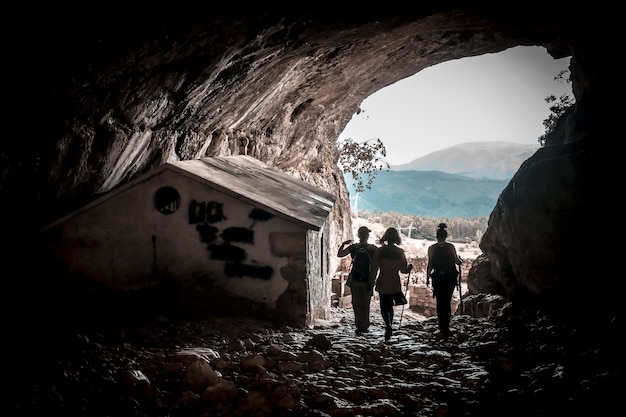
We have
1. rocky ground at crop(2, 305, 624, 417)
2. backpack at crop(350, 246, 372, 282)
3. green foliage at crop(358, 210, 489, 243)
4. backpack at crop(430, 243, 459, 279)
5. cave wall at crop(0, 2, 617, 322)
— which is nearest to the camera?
rocky ground at crop(2, 305, 624, 417)

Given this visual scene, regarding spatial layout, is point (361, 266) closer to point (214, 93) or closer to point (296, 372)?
point (296, 372)

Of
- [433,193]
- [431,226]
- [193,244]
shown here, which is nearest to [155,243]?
[193,244]

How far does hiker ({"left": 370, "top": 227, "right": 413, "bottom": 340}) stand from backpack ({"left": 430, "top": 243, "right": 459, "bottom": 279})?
502 mm

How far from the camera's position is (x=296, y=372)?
4.96 meters

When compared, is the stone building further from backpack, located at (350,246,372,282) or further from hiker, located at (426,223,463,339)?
hiker, located at (426,223,463,339)

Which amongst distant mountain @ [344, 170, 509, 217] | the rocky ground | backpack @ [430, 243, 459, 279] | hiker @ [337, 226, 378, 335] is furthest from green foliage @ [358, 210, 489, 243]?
the rocky ground

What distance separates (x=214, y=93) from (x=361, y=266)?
4.54 metres

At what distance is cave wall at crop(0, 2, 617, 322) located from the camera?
213 inches

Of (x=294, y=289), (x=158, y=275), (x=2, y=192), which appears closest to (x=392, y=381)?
(x=294, y=289)

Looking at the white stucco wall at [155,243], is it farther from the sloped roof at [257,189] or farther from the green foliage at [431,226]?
the green foliage at [431,226]

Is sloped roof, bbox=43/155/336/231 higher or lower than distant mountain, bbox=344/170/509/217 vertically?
lower

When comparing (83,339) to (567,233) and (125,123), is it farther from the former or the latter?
(567,233)

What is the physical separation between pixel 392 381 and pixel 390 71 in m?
11.7

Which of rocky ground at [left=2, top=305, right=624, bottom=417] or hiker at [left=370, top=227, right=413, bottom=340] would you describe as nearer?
rocky ground at [left=2, top=305, right=624, bottom=417]
